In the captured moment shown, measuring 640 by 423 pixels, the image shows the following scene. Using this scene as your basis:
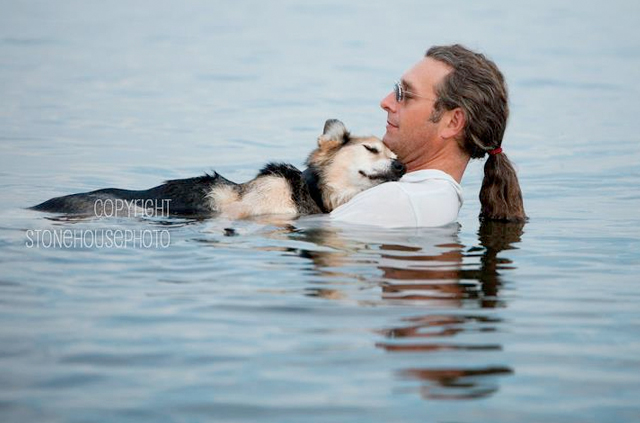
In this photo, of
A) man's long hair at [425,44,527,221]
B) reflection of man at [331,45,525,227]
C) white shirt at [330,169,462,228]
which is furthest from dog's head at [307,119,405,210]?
man's long hair at [425,44,527,221]

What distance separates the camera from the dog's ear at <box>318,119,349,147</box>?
737cm

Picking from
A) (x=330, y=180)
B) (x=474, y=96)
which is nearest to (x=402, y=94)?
(x=474, y=96)

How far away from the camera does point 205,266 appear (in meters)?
6.12

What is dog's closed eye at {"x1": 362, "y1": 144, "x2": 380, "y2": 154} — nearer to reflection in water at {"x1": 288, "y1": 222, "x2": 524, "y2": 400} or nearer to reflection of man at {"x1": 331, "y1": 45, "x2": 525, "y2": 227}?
reflection of man at {"x1": 331, "y1": 45, "x2": 525, "y2": 227}

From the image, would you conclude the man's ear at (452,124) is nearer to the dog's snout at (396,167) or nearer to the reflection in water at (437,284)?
the dog's snout at (396,167)

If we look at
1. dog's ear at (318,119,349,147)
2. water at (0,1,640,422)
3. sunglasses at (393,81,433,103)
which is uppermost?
sunglasses at (393,81,433,103)

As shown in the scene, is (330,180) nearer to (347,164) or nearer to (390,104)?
(347,164)

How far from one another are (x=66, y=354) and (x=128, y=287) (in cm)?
119

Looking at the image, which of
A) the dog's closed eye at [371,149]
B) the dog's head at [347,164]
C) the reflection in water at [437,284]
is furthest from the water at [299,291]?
the dog's closed eye at [371,149]

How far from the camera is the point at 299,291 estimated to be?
559 centimetres

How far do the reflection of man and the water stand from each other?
0.18 m

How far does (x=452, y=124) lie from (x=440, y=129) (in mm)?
91

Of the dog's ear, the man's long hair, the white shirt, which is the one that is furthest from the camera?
the dog's ear

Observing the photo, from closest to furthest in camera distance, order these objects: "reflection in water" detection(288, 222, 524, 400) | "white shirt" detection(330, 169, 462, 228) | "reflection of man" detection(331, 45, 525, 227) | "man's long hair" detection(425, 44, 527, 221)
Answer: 1. "reflection in water" detection(288, 222, 524, 400)
2. "white shirt" detection(330, 169, 462, 228)
3. "reflection of man" detection(331, 45, 525, 227)
4. "man's long hair" detection(425, 44, 527, 221)
